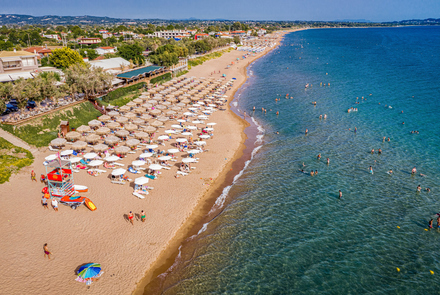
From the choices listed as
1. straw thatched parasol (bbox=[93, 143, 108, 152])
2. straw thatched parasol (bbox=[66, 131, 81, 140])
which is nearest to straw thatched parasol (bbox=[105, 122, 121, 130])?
straw thatched parasol (bbox=[66, 131, 81, 140])

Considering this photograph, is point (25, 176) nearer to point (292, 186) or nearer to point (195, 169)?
point (195, 169)

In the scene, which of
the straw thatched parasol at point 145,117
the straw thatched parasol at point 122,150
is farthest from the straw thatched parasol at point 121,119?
the straw thatched parasol at point 122,150

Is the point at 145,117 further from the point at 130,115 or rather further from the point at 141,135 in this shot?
the point at 141,135

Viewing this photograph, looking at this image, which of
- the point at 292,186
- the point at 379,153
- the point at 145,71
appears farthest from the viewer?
the point at 145,71

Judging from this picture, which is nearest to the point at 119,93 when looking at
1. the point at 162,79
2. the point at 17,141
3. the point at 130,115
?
the point at 130,115

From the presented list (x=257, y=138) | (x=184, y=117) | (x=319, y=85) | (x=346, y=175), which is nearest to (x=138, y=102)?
(x=184, y=117)

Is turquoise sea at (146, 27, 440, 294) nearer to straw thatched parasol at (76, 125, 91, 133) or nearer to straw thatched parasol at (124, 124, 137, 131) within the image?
straw thatched parasol at (124, 124, 137, 131)
